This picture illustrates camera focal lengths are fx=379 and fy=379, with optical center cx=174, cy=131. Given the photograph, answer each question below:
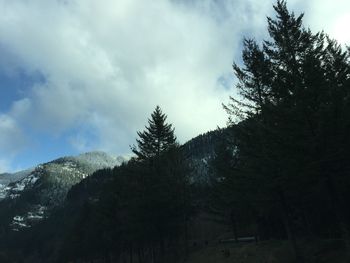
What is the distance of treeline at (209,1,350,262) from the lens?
18.6m

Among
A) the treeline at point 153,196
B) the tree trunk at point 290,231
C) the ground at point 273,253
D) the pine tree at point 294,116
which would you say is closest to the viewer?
the pine tree at point 294,116

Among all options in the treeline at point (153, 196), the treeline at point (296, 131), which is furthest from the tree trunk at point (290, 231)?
the treeline at point (153, 196)

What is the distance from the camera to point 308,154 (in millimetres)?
19000

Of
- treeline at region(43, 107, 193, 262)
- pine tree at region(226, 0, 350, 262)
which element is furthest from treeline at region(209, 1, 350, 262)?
treeline at region(43, 107, 193, 262)

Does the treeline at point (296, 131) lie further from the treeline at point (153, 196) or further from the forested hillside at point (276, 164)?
the treeline at point (153, 196)

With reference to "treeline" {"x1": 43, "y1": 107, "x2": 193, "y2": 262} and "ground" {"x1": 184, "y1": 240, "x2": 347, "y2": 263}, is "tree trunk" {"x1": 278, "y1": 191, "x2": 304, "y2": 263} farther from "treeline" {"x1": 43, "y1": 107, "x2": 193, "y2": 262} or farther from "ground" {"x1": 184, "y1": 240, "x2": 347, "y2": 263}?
"treeline" {"x1": 43, "y1": 107, "x2": 193, "y2": 262}

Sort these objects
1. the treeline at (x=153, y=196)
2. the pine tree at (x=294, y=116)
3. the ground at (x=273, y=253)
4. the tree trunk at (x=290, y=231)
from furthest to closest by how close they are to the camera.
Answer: the treeline at (x=153, y=196) → the tree trunk at (x=290, y=231) → the ground at (x=273, y=253) → the pine tree at (x=294, y=116)

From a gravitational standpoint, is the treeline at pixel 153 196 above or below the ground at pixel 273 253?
above

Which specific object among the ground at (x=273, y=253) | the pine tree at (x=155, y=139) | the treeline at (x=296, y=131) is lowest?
the ground at (x=273, y=253)

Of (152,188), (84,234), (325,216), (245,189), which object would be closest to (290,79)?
(245,189)

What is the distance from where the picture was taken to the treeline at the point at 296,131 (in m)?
18.6

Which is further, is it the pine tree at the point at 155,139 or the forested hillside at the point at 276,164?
the pine tree at the point at 155,139

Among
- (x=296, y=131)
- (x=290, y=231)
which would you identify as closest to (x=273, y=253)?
(x=290, y=231)

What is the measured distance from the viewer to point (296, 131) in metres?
19.0
